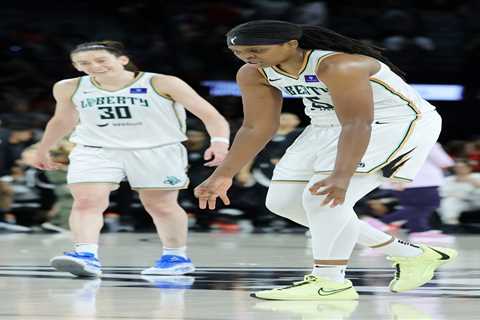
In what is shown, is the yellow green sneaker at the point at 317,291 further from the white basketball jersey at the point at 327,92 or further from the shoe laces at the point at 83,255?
the shoe laces at the point at 83,255

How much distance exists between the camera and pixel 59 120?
7.11 metres

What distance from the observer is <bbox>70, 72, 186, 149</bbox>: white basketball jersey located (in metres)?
6.91

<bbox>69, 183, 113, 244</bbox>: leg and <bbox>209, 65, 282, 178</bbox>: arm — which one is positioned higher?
<bbox>209, 65, 282, 178</bbox>: arm

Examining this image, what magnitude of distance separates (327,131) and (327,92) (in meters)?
0.23

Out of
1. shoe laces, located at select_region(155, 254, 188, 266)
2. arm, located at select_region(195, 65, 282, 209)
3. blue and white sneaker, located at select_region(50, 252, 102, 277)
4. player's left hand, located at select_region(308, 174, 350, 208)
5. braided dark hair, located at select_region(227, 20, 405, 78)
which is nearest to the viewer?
player's left hand, located at select_region(308, 174, 350, 208)

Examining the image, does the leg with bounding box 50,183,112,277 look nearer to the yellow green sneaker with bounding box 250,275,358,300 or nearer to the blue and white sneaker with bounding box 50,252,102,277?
the blue and white sneaker with bounding box 50,252,102,277

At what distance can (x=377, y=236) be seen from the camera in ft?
18.5

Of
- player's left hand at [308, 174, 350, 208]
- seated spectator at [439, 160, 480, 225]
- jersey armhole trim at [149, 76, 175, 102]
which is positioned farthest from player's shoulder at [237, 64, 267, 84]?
seated spectator at [439, 160, 480, 225]

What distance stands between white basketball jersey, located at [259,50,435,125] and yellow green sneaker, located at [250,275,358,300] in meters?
0.72

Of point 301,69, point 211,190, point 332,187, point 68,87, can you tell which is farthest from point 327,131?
point 68,87

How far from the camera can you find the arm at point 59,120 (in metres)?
6.99

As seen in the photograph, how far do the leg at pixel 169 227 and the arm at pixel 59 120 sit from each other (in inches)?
24.0

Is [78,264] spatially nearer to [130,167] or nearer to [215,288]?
[130,167]

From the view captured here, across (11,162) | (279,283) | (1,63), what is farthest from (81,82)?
(1,63)
